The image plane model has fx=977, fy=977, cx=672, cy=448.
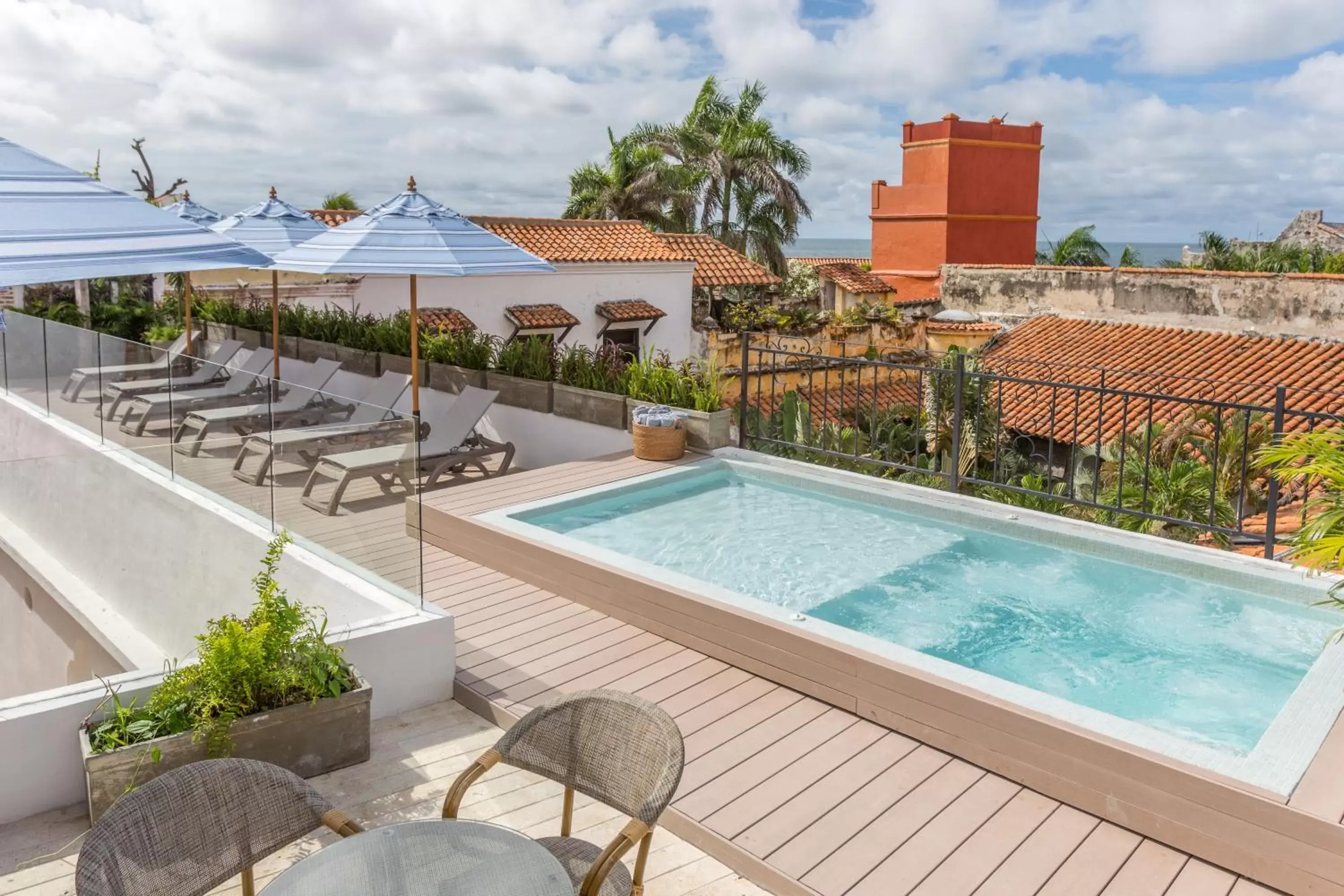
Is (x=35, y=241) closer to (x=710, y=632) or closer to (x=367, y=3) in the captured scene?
(x=710, y=632)

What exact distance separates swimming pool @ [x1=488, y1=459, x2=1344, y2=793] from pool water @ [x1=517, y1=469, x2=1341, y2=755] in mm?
11

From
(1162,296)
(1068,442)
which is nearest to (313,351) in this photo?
(1068,442)

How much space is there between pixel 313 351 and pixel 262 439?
22.3ft

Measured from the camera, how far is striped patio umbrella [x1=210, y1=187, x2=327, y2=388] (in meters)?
10.6

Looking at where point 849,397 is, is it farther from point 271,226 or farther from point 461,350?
point 271,226

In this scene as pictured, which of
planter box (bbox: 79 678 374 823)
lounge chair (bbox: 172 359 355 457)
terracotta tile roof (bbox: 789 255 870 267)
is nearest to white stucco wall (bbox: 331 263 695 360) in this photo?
terracotta tile roof (bbox: 789 255 870 267)

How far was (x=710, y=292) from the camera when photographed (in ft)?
86.5

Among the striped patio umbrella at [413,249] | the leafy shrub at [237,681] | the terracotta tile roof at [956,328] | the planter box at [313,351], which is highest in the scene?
the striped patio umbrella at [413,249]

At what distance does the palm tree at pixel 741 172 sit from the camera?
3272 cm

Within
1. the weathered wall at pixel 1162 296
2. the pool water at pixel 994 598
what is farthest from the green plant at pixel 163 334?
the weathered wall at pixel 1162 296

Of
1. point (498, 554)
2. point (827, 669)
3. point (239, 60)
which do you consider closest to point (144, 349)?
point (498, 554)

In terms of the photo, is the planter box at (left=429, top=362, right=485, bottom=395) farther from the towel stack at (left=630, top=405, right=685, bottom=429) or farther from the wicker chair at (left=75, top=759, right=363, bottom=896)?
the wicker chair at (left=75, top=759, right=363, bottom=896)

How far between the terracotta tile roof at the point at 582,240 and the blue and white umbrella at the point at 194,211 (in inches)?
340

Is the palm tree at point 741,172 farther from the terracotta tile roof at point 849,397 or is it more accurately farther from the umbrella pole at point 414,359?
the umbrella pole at point 414,359
